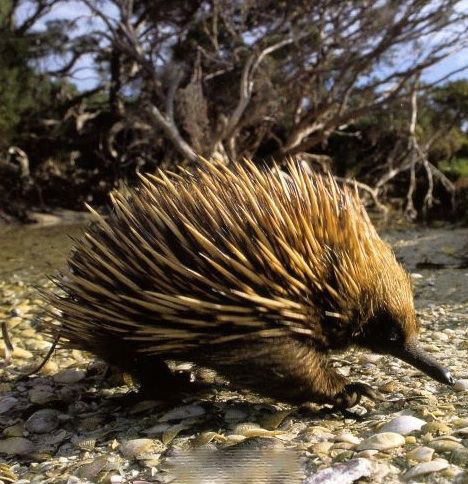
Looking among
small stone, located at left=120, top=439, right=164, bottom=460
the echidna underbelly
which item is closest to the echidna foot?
the echidna underbelly

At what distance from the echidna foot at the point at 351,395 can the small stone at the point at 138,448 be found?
0.66 m

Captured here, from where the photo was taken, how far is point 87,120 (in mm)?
11516

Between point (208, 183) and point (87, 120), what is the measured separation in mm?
9676

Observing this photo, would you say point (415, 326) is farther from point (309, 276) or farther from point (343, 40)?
point (343, 40)

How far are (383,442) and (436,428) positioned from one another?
0.22 meters

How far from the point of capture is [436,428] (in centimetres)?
208

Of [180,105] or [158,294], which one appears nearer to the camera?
[158,294]

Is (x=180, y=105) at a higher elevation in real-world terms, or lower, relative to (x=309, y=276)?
higher

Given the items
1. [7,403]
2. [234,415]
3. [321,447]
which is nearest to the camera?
[321,447]

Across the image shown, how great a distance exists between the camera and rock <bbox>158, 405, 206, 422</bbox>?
2.49 metres

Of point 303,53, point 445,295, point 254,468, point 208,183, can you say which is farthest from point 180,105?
point 254,468

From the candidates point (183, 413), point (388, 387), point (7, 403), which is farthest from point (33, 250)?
point (388, 387)

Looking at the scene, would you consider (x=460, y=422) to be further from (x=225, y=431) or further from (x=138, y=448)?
(x=138, y=448)

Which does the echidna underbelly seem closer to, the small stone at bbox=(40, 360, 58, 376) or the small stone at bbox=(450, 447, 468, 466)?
the small stone at bbox=(450, 447, 468, 466)
